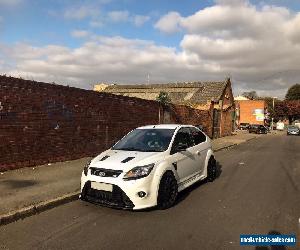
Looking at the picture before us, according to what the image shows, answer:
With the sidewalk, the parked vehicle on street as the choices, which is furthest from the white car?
the parked vehicle on street

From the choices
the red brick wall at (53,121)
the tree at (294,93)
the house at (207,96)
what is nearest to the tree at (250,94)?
the tree at (294,93)

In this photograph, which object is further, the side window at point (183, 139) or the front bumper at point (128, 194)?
the side window at point (183, 139)

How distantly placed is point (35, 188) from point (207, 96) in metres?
33.6

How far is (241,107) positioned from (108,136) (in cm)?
7832

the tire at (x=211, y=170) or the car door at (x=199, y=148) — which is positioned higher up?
the car door at (x=199, y=148)

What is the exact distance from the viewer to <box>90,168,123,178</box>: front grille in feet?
22.5

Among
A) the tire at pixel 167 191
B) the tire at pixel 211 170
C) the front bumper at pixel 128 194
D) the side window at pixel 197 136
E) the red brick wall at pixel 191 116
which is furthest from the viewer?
the red brick wall at pixel 191 116

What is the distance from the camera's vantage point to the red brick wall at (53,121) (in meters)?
10.6

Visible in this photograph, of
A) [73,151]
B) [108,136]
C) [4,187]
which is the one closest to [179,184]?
[4,187]

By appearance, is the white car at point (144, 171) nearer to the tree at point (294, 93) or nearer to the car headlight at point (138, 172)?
the car headlight at point (138, 172)

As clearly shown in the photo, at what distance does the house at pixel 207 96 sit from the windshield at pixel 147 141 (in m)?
26.2

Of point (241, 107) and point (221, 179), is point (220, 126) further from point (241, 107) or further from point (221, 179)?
point (241, 107)

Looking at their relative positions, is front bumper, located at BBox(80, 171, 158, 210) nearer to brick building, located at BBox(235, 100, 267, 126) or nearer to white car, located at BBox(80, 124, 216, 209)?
white car, located at BBox(80, 124, 216, 209)

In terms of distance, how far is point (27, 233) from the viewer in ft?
19.1
